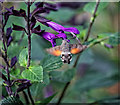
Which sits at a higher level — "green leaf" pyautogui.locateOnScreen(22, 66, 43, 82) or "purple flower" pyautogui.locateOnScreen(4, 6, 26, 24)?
"purple flower" pyautogui.locateOnScreen(4, 6, 26, 24)

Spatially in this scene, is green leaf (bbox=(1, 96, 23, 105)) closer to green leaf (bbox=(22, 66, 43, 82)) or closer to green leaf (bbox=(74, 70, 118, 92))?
green leaf (bbox=(22, 66, 43, 82))

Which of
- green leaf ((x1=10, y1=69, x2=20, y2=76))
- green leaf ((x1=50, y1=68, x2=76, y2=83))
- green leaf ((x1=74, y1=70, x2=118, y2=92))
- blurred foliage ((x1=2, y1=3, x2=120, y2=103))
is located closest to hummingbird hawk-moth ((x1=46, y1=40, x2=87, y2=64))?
blurred foliage ((x1=2, y1=3, x2=120, y2=103))

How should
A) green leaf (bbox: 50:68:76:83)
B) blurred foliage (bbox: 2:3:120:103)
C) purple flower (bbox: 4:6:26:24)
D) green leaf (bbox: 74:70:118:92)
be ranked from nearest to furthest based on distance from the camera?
purple flower (bbox: 4:6:26:24) < blurred foliage (bbox: 2:3:120:103) < green leaf (bbox: 50:68:76:83) < green leaf (bbox: 74:70:118:92)

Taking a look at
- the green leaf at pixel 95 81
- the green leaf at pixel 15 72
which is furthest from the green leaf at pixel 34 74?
the green leaf at pixel 95 81

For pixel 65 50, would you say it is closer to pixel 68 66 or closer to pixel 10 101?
pixel 10 101

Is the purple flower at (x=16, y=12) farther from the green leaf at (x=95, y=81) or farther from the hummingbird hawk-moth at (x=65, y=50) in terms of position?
the green leaf at (x=95, y=81)

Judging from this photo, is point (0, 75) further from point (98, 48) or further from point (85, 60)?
point (98, 48)

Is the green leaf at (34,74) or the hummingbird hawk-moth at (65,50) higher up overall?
the hummingbird hawk-moth at (65,50)

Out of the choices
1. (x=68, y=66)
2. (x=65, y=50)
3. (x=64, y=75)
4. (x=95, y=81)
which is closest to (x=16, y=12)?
(x=65, y=50)
